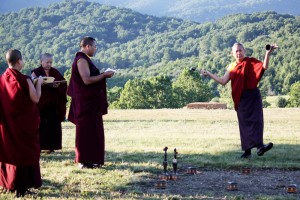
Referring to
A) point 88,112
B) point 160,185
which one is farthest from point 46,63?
point 160,185

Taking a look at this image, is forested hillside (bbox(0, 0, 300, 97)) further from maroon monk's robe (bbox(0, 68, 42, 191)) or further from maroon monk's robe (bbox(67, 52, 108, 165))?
maroon monk's robe (bbox(0, 68, 42, 191))

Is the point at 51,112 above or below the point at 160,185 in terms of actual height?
above

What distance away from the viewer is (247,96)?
11711mm

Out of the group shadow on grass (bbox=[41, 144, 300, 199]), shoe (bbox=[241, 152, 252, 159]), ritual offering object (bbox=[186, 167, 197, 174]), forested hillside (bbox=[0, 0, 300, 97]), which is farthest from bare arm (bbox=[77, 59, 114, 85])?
forested hillside (bbox=[0, 0, 300, 97])

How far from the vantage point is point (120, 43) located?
192 metres

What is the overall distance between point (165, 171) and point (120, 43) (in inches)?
7247

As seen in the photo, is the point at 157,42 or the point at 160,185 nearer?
the point at 160,185

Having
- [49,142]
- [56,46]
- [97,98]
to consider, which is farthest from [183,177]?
[56,46]

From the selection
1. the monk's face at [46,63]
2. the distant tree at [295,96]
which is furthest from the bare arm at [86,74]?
the distant tree at [295,96]

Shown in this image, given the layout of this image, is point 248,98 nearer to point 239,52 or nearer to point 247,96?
point 247,96

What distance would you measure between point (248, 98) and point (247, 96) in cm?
5

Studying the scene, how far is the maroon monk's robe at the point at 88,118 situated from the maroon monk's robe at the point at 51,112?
102 inches

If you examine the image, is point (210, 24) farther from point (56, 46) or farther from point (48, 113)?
point (48, 113)

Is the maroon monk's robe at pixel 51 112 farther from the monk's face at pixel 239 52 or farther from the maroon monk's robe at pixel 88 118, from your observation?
the monk's face at pixel 239 52
